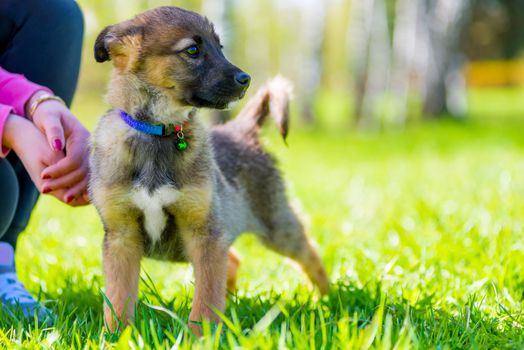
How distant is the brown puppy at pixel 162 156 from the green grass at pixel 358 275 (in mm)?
187

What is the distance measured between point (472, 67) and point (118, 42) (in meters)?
39.4

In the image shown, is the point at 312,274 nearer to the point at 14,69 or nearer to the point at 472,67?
the point at 14,69

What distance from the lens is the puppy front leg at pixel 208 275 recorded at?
242cm

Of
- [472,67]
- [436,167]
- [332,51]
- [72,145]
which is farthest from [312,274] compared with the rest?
[332,51]

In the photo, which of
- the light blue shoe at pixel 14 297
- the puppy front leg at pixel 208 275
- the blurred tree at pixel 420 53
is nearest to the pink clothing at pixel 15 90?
the light blue shoe at pixel 14 297

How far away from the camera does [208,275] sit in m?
2.47

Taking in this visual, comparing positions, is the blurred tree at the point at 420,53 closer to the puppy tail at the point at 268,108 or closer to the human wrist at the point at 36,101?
the puppy tail at the point at 268,108

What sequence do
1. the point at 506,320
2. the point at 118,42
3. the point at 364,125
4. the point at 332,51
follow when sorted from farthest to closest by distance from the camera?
Result: the point at 332,51
the point at 364,125
the point at 118,42
the point at 506,320

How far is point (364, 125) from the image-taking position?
50.3 ft

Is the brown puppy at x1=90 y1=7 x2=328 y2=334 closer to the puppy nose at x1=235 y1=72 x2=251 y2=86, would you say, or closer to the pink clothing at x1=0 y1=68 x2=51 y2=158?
the puppy nose at x1=235 y1=72 x2=251 y2=86

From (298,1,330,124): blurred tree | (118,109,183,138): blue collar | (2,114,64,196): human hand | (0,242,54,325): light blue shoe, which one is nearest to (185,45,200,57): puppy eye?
(118,109,183,138): blue collar

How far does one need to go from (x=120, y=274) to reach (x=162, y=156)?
1.54 ft

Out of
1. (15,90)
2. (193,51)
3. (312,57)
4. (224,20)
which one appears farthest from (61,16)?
(312,57)

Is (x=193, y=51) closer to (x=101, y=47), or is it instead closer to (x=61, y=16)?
(x=101, y=47)
